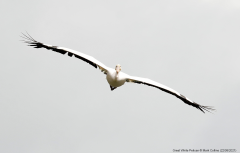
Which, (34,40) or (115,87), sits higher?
(34,40)

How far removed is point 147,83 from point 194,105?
3.49m

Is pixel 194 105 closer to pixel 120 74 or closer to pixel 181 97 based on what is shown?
pixel 181 97

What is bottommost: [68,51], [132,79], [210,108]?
[210,108]

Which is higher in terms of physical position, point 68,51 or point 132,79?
point 68,51

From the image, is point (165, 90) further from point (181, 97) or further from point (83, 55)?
point (83, 55)

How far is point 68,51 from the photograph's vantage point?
23.0 meters

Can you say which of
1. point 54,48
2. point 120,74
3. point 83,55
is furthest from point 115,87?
point 54,48

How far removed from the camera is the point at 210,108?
861 inches

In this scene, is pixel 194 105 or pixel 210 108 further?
pixel 194 105

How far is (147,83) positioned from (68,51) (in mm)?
5182

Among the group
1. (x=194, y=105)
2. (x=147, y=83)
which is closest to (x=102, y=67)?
(x=147, y=83)

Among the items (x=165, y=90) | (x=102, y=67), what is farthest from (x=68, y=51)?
(x=165, y=90)

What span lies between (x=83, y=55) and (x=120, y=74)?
8.82 ft

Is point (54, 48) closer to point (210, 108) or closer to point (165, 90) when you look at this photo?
point (165, 90)
